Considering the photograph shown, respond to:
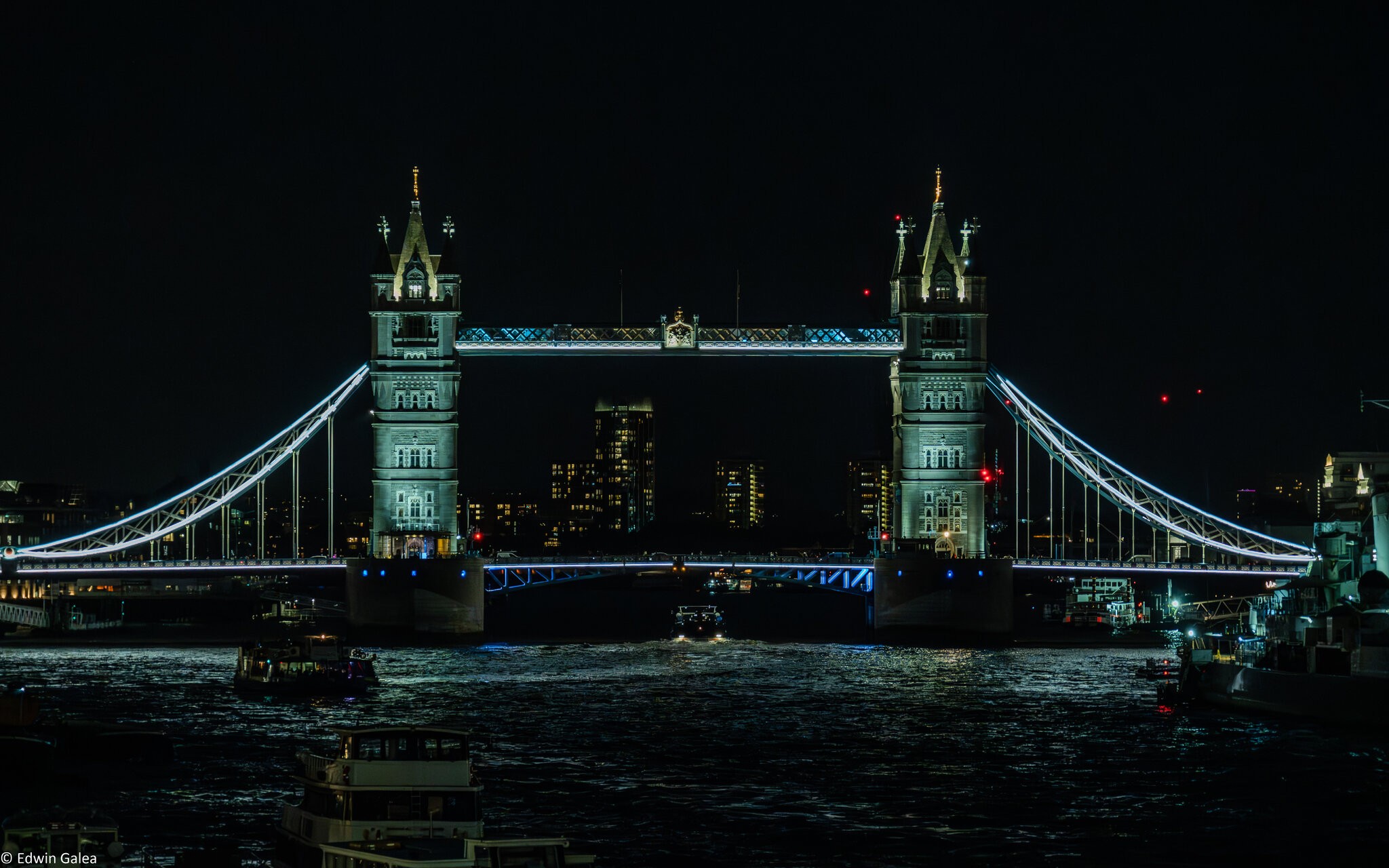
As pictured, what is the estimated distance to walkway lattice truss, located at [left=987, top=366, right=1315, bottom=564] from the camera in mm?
95688

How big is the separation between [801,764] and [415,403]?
5005cm

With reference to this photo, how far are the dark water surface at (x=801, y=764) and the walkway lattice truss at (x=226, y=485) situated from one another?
1759cm

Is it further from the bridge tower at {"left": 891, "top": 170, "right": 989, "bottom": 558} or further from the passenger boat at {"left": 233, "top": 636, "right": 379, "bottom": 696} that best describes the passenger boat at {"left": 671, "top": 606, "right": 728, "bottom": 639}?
the passenger boat at {"left": 233, "top": 636, "right": 379, "bottom": 696}

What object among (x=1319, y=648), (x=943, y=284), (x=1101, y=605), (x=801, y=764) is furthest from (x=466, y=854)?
(x=1101, y=605)

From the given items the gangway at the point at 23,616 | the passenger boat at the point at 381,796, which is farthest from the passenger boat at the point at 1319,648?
the gangway at the point at 23,616

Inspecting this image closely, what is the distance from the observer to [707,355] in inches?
3701

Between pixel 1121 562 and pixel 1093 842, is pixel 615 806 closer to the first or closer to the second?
pixel 1093 842

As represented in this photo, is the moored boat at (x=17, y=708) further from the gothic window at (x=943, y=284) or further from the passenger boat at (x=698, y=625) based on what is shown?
the passenger boat at (x=698, y=625)

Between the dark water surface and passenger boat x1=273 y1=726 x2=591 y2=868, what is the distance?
15.2ft

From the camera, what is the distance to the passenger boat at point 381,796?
30141 millimetres

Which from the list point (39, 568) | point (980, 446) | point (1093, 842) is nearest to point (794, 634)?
point (980, 446)

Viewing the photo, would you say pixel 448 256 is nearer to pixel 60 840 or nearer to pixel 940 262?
pixel 940 262

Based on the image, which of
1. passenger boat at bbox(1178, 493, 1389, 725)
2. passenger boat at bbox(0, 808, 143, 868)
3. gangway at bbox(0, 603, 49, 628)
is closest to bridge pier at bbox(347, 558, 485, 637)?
gangway at bbox(0, 603, 49, 628)

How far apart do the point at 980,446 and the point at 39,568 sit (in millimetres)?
44374
